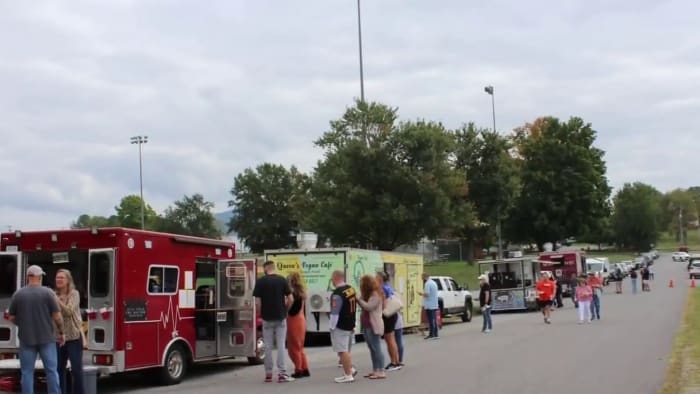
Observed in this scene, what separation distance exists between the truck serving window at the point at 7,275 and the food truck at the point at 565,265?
33333 mm

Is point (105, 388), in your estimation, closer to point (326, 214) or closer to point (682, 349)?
point (682, 349)

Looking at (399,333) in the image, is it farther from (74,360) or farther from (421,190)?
(421,190)

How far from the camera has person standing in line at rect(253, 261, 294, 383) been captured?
40.6 ft

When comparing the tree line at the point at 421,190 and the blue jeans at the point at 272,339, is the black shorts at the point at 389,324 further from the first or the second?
the tree line at the point at 421,190

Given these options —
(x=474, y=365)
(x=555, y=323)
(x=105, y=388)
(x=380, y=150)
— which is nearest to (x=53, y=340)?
(x=105, y=388)

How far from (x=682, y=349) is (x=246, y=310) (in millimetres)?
8006

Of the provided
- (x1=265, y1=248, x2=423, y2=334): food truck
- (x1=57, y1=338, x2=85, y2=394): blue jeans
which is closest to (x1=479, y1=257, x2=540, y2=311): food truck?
(x1=265, y1=248, x2=423, y2=334): food truck

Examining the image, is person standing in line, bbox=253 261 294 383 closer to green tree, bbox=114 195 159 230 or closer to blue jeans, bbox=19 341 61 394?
blue jeans, bbox=19 341 61 394

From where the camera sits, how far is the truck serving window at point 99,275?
11625mm

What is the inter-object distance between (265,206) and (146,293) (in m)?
87.3

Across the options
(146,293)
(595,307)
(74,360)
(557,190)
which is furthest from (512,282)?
(557,190)

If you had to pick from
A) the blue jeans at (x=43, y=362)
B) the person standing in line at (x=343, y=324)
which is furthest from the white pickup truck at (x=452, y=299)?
the blue jeans at (x=43, y=362)

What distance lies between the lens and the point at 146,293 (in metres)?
12.0

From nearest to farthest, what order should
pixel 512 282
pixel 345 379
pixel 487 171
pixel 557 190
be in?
pixel 345 379, pixel 512 282, pixel 487 171, pixel 557 190
